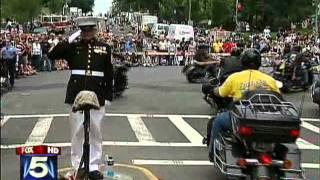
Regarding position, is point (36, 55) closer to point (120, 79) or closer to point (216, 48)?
point (120, 79)

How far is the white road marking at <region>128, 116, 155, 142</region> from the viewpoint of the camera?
1219 centimetres

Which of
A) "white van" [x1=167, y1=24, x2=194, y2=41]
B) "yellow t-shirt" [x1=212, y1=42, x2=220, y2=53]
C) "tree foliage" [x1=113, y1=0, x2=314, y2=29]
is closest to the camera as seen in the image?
"yellow t-shirt" [x1=212, y1=42, x2=220, y2=53]

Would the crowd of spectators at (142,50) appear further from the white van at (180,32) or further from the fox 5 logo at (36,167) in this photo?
the fox 5 logo at (36,167)

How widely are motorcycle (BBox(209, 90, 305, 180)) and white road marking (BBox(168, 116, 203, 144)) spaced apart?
15.0 ft

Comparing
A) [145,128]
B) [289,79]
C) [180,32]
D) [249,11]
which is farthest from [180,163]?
[249,11]

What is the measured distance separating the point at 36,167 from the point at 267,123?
8.61ft

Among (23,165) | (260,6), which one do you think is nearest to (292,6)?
(260,6)

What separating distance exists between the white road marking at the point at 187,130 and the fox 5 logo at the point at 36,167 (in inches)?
277

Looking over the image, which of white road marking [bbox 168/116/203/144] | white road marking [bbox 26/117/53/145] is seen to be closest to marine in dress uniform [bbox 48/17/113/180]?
white road marking [bbox 26/117/53/145]

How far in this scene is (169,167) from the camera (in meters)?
9.48

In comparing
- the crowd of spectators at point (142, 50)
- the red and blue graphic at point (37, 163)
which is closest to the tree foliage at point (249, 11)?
the crowd of spectators at point (142, 50)

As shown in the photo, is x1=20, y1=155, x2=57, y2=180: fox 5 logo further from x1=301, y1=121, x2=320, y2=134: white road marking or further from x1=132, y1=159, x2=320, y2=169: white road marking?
x1=301, y1=121, x2=320, y2=134: white road marking

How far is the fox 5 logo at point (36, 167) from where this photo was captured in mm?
4953

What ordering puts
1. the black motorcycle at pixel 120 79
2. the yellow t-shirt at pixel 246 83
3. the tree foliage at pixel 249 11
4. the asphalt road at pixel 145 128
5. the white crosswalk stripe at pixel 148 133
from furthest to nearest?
1. the tree foliage at pixel 249 11
2. the black motorcycle at pixel 120 79
3. the white crosswalk stripe at pixel 148 133
4. the asphalt road at pixel 145 128
5. the yellow t-shirt at pixel 246 83
